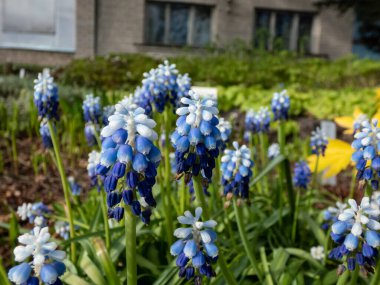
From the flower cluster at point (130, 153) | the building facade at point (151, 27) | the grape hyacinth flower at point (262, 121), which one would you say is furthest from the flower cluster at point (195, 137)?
the building facade at point (151, 27)

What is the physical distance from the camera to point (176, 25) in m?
19.1

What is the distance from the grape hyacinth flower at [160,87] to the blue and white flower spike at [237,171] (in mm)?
628

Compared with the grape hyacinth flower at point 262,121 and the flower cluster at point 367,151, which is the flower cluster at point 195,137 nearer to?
the flower cluster at point 367,151

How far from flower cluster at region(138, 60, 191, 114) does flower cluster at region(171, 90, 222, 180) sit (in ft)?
3.79

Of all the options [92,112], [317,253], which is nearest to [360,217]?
[317,253]

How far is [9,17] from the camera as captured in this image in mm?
17859

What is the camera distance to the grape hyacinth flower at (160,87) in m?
2.46

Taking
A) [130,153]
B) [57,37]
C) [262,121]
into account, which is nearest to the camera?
[130,153]

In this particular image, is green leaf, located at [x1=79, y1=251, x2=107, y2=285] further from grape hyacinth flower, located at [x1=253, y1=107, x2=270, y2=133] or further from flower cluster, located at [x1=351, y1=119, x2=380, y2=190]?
grape hyacinth flower, located at [x1=253, y1=107, x2=270, y2=133]

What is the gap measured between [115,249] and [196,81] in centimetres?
846

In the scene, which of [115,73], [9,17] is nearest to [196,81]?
[115,73]

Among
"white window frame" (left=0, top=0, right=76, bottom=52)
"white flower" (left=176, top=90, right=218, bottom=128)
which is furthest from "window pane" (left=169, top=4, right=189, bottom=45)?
"white flower" (left=176, top=90, right=218, bottom=128)

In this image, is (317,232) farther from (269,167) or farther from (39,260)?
(39,260)

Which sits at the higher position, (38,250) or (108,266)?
(38,250)
